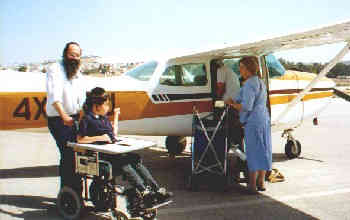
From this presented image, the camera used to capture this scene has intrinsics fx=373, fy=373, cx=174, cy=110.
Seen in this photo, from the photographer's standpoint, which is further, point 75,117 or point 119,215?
point 75,117

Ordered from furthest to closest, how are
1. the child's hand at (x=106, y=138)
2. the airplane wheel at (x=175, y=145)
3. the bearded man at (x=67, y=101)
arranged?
the airplane wheel at (x=175, y=145), the bearded man at (x=67, y=101), the child's hand at (x=106, y=138)

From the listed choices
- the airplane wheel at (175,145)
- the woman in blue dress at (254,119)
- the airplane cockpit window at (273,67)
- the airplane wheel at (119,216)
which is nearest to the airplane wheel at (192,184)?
the woman in blue dress at (254,119)

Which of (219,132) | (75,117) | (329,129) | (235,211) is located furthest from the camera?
(329,129)

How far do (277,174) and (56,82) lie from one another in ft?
11.4

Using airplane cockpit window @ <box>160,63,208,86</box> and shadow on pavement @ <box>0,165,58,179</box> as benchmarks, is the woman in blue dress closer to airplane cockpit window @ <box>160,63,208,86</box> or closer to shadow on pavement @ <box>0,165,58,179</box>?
airplane cockpit window @ <box>160,63,208,86</box>

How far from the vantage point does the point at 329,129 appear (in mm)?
11141

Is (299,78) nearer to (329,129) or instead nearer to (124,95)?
→ (124,95)

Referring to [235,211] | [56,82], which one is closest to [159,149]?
[235,211]

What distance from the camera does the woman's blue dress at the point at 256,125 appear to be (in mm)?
4660

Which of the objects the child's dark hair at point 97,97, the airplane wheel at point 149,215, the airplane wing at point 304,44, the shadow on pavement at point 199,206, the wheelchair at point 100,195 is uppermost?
the airplane wing at point 304,44

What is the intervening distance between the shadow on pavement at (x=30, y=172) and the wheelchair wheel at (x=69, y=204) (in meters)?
2.18

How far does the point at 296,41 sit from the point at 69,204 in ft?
13.3

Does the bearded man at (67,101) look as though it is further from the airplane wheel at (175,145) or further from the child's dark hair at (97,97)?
the airplane wheel at (175,145)

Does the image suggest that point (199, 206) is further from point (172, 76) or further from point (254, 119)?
point (172, 76)
